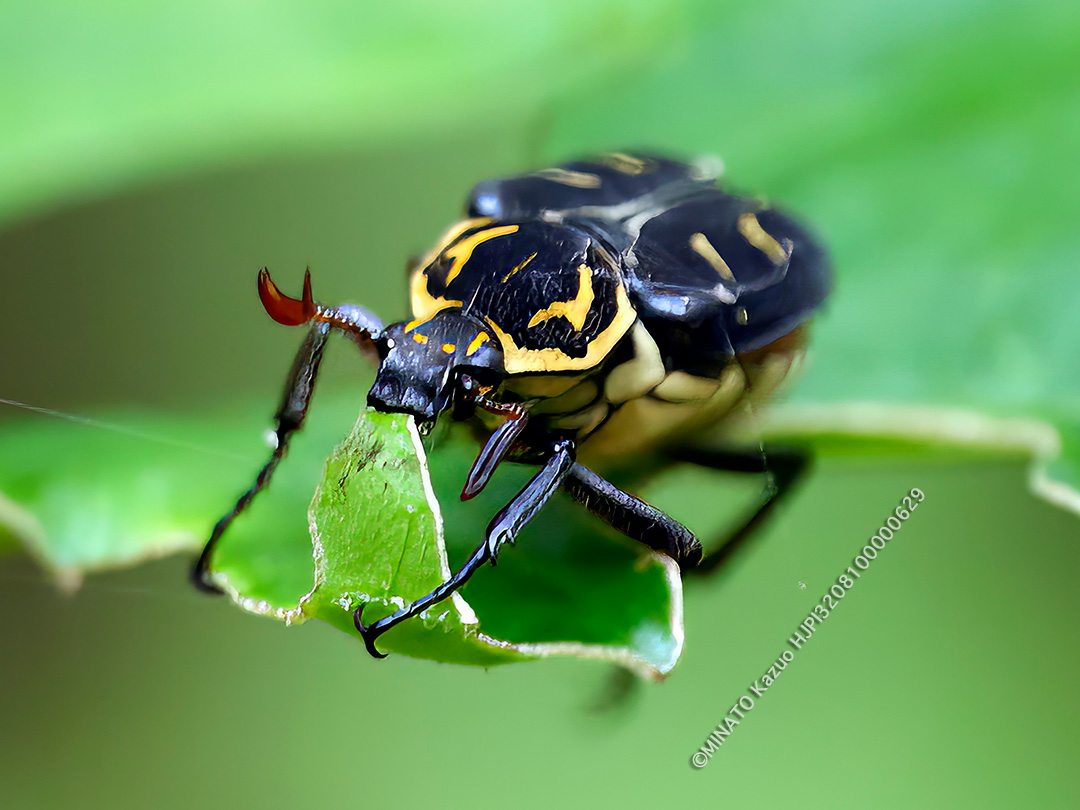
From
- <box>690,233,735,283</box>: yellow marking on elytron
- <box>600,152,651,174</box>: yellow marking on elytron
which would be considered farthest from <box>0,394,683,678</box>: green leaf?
<box>600,152,651,174</box>: yellow marking on elytron

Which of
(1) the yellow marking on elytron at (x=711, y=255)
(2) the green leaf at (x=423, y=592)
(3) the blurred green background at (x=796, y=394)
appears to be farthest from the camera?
(3) the blurred green background at (x=796, y=394)

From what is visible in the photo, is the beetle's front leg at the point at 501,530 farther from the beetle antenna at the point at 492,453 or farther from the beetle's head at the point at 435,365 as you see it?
the beetle's head at the point at 435,365

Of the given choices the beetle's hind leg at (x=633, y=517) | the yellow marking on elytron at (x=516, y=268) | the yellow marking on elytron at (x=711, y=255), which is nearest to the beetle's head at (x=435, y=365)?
the yellow marking on elytron at (x=516, y=268)

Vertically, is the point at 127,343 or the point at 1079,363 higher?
the point at 1079,363

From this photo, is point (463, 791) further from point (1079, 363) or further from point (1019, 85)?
point (1019, 85)

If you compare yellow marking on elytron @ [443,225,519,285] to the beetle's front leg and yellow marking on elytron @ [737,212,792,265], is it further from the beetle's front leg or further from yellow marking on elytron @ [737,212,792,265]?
yellow marking on elytron @ [737,212,792,265]

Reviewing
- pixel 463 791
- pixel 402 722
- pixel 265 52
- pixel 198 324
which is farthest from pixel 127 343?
pixel 463 791
